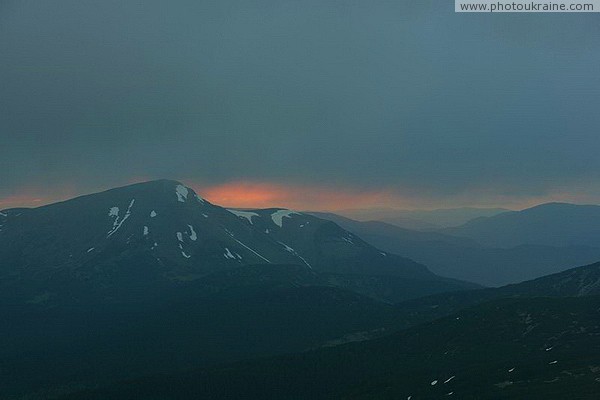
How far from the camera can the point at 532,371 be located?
17738 cm

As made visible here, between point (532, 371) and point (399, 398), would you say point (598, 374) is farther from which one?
point (399, 398)

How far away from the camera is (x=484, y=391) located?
166875 millimetres

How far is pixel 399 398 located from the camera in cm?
19038

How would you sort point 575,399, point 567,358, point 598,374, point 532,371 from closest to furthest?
point 575,399 < point 598,374 < point 532,371 < point 567,358

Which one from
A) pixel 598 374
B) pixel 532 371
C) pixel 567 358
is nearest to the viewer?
pixel 598 374

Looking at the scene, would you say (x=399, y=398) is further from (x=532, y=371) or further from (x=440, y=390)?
(x=532, y=371)

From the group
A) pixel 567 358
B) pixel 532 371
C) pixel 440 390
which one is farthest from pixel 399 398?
pixel 567 358

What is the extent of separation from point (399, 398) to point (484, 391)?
34363 mm

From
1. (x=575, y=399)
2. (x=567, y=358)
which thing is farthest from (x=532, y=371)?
(x=575, y=399)

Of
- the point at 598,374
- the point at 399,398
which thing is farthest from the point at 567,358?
the point at 399,398

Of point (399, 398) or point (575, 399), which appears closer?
point (575, 399)

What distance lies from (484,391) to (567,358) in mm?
44541

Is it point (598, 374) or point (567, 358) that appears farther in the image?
point (567, 358)

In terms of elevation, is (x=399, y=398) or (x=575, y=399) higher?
(x=575, y=399)
